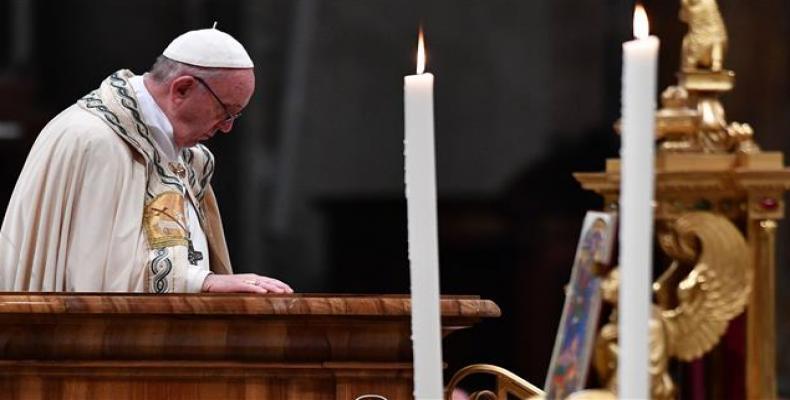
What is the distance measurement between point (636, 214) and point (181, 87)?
4075 mm

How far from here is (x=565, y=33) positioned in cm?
966

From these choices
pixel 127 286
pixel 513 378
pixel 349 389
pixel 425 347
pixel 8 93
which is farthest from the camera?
pixel 8 93

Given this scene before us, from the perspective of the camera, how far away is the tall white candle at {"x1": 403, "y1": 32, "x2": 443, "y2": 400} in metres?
2.00

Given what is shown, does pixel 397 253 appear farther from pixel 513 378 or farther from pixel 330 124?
pixel 513 378

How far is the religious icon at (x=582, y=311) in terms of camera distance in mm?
2092

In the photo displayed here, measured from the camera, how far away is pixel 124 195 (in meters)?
5.45

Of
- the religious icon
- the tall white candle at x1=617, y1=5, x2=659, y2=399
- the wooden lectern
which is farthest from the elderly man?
the tall white candle at x1=617, y1=5, x2=659, y2=399

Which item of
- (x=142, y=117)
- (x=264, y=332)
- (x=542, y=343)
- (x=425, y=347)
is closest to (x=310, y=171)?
(x=542, y=343)

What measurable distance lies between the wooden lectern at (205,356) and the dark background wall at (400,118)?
4.97 meters

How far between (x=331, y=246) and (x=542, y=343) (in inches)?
42.5

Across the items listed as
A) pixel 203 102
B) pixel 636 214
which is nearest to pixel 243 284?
pixel 203 102

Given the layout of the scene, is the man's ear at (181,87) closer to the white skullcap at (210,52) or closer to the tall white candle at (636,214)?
the white skullcap at (210,52)

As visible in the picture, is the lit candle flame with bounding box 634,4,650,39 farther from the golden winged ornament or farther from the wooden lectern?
the wooden lectern

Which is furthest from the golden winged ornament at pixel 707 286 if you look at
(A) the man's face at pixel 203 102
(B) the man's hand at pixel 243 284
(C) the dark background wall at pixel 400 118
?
(C) the dark background wall at pixel 400 118
